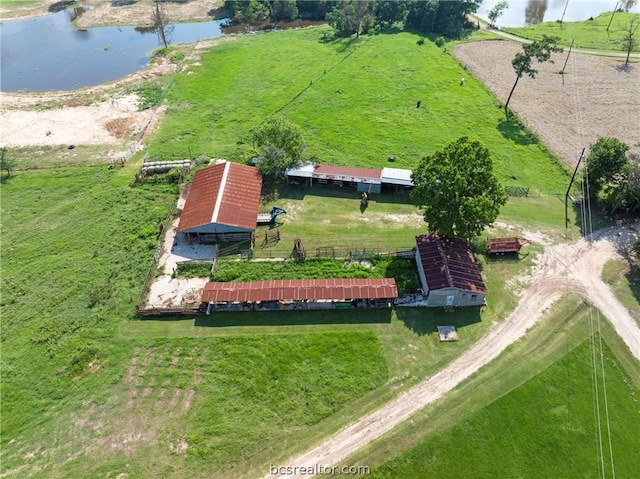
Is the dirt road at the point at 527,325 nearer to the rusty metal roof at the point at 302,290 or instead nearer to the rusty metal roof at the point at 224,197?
the rusty metal roof at the point at 302,290

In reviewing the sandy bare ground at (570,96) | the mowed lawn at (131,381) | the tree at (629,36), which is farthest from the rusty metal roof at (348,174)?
the tree at (629,36)

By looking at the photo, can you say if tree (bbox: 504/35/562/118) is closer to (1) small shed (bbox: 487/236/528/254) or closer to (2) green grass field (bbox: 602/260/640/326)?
(1) small shed (bbox: 487/236/528/254)

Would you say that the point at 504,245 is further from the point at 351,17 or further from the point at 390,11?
the point at 390,11

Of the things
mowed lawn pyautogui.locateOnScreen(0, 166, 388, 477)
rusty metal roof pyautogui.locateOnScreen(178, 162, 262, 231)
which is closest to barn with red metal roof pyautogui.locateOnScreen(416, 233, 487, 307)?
mowed lawn pyautogui.locateOnScreen(0, 166, 388, 477)

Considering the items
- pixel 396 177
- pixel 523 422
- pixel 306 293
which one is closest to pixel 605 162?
pixel 396 177

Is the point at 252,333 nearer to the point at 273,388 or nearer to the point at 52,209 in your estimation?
the point at 273,388

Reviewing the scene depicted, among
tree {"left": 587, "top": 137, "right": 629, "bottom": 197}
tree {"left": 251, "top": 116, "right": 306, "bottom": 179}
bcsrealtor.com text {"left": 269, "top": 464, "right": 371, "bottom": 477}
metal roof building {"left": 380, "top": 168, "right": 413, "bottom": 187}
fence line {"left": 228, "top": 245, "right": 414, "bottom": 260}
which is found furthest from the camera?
tree {"left": 251, "top": 116, "right": 306, "bottom": 179}
